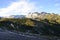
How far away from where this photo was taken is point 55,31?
95.1m

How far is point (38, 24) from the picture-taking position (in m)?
102

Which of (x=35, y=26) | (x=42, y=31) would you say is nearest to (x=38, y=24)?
(x=35, y=26)

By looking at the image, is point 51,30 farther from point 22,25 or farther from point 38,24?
point 22,25

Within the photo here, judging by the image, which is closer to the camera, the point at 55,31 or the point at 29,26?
the point at 55,31

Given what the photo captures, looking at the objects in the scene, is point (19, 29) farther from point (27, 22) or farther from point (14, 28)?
point (27, 22)

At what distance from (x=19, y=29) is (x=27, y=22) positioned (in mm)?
13804

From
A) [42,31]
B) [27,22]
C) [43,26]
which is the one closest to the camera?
[42,31]

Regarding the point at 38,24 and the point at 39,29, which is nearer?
the point at 39,29

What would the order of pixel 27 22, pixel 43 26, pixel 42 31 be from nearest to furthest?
pixel 42 31
pixel 43 26
pixel 27 22

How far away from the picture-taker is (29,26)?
102m

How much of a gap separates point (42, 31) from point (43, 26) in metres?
6.30

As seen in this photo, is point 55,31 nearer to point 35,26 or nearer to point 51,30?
point 51,30

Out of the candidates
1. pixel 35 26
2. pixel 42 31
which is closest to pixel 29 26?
pixel 35 26

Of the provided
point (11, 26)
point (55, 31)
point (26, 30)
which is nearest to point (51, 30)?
point (55, 31)
